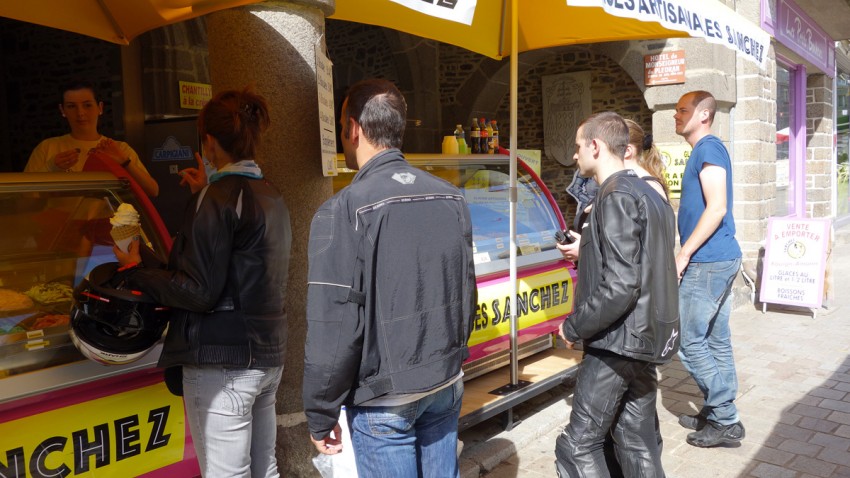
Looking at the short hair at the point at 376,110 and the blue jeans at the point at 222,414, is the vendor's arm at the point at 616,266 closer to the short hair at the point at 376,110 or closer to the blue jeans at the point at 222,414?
the short hair at the point at 376,110

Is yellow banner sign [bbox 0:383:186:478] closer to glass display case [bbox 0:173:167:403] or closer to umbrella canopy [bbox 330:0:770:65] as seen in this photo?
glass display case [bbox 0:173:167:403]

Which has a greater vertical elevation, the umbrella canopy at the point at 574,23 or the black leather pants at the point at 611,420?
the umbrella canopy at the point at 574,23

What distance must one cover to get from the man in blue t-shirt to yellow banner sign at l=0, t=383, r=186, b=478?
9.50 ft

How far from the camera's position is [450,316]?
6.86ft

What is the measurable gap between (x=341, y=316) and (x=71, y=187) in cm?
158

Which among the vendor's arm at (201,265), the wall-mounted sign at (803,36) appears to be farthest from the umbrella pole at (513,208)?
the wall-mounted sign at (803,36)

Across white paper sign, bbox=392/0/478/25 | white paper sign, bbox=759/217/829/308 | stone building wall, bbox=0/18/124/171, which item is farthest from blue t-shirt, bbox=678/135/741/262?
stone building wall, bbox=0/18/124/171

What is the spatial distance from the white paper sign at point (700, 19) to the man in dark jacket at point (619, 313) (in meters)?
1.72

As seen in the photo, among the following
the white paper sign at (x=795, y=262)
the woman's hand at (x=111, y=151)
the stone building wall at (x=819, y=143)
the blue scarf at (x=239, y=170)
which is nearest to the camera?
the blue scarf at (x=239, y=170)

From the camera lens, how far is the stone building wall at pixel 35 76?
9.32 m

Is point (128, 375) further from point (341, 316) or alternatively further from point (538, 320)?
Result: point (538, 320)

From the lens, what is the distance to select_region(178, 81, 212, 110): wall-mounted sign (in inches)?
324

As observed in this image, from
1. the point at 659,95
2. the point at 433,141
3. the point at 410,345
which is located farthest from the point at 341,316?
the point at 433,141

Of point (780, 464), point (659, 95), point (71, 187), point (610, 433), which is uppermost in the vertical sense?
point (659, 95)
